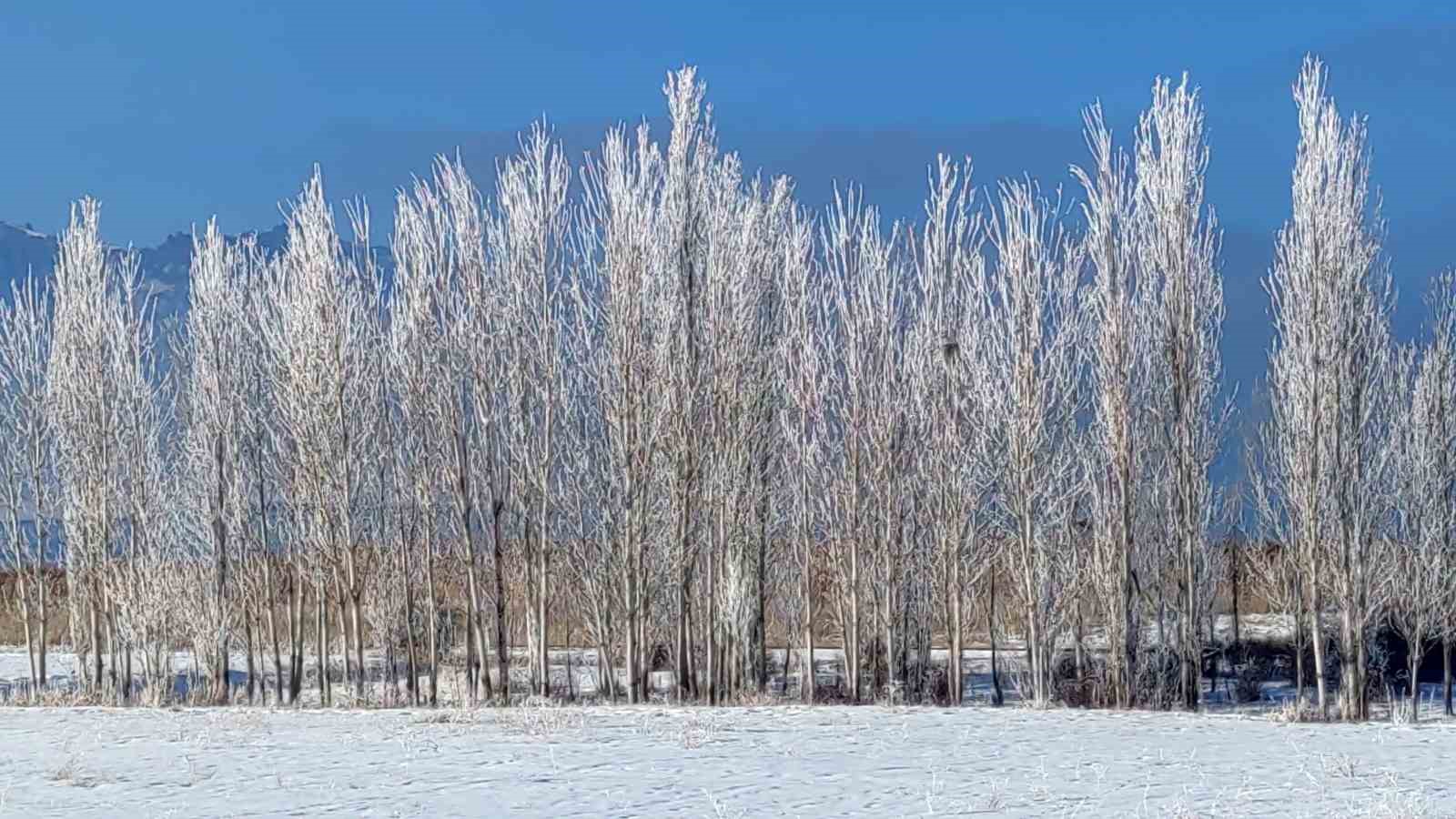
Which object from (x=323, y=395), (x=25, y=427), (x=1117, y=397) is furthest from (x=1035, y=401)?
(x=25, y=427)

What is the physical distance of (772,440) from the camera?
2261 centimetres

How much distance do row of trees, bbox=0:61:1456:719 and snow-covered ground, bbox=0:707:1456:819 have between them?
448 cm

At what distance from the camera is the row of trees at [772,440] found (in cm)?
2097

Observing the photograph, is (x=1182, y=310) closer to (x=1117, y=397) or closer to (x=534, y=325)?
(x=1117, y=397)

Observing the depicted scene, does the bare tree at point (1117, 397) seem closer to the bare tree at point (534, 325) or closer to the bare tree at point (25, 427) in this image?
the bare tree at point (534, 325)

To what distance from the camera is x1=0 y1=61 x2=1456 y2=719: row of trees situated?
21.0 meters

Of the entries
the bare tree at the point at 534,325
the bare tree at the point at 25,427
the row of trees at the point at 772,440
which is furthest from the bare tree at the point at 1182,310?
the bare tree at the point at 25,427

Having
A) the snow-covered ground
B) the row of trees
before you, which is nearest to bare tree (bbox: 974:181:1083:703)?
the row of trees

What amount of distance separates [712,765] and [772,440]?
1009 centimetres

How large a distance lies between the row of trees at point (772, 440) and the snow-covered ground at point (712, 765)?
176 inches

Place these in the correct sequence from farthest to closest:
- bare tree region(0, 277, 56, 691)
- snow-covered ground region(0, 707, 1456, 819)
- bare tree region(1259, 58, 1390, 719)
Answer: bare tree region(0, 277, 56, 691) → bare tree region(1259, 58, 1390, 719) → snow-covered ground region(0, 707, 1456, 819)

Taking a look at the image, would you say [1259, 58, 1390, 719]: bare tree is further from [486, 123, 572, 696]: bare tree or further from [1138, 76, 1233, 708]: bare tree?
[486, 123, 572, 696]: bare tree

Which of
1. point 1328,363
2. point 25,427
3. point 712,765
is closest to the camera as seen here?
point 712,765

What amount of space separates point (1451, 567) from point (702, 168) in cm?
1212
